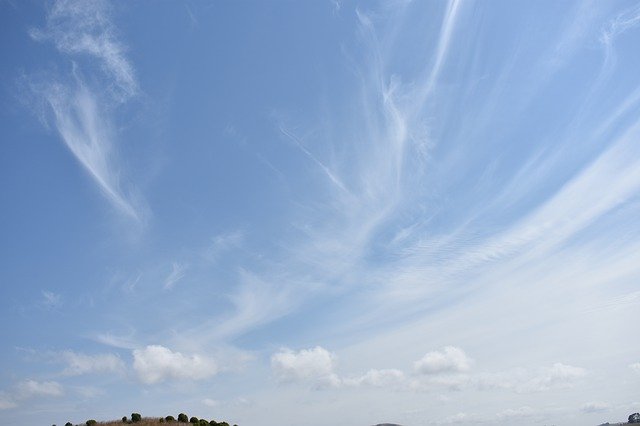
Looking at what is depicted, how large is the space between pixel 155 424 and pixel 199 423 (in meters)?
6.43

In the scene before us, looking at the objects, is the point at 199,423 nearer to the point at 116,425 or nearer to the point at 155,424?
the point at 155,424

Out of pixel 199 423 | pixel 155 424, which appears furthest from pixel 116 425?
pixel 199 423

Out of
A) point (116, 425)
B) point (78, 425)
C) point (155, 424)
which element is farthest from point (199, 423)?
point (78, 425)

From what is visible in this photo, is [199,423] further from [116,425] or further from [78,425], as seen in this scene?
[78,425]

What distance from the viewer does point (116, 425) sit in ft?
192

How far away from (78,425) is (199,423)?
16.5 meters

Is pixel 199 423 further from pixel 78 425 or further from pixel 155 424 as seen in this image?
Result: pixel 78 425

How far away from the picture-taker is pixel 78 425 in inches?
2306

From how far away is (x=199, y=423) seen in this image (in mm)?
63656

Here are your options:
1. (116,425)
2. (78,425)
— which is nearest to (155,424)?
(116,425)

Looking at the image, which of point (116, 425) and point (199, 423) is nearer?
point (116, 425)

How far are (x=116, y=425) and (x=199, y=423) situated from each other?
1163 cm

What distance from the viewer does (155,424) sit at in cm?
6069

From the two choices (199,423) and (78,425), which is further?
(199,423)
